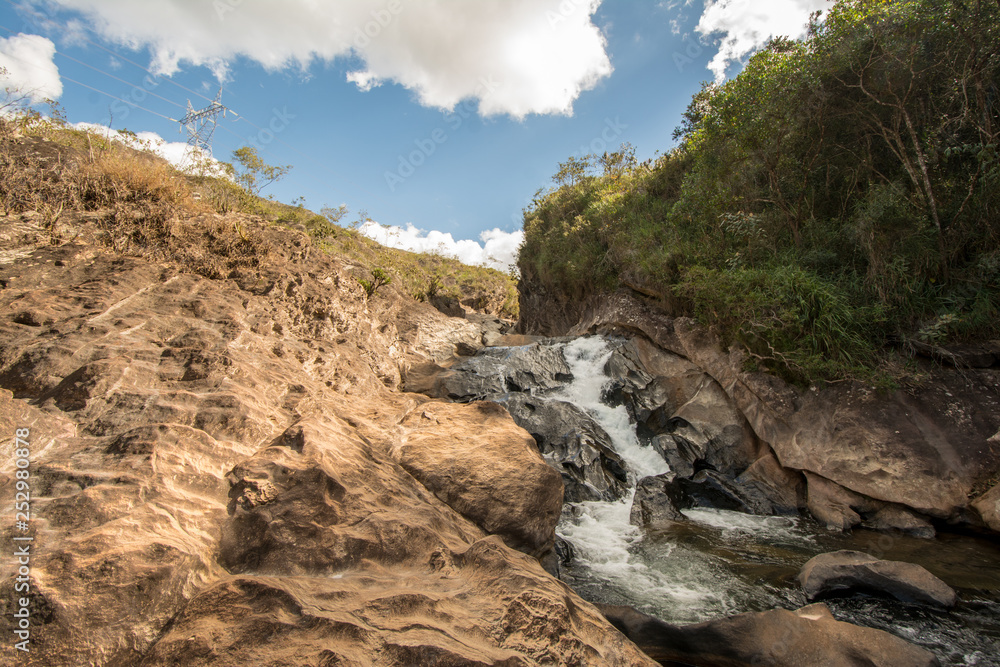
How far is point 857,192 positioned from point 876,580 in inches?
258

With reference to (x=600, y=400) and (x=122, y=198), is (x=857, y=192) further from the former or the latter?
(x=122, y=198)

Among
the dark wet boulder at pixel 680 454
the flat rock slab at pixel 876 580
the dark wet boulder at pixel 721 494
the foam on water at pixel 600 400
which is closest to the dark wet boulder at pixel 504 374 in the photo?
the foam on water at pixel 600 400

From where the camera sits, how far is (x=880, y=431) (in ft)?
19.2

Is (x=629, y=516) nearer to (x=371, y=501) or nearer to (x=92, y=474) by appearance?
(x=371, y=501)

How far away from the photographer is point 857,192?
7.46 metres

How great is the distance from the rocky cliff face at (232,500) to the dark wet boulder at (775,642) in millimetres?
1165

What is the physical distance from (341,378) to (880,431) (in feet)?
25.8

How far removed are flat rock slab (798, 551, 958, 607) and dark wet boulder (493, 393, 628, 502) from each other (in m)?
2.89

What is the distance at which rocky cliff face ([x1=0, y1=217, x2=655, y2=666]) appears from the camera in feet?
6.60

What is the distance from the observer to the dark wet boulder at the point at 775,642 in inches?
120

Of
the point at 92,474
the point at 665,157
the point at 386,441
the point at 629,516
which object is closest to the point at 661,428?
the point at 629,516

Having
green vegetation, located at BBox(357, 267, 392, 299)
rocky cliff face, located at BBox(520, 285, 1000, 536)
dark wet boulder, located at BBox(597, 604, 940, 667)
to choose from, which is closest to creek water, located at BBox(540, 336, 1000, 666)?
rocky cliff face, located at BBox(520, 285, 1000, 536)

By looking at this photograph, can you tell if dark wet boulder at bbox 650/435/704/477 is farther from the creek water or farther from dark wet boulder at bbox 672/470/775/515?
the creek water

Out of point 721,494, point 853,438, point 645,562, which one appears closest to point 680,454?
point 721,494
